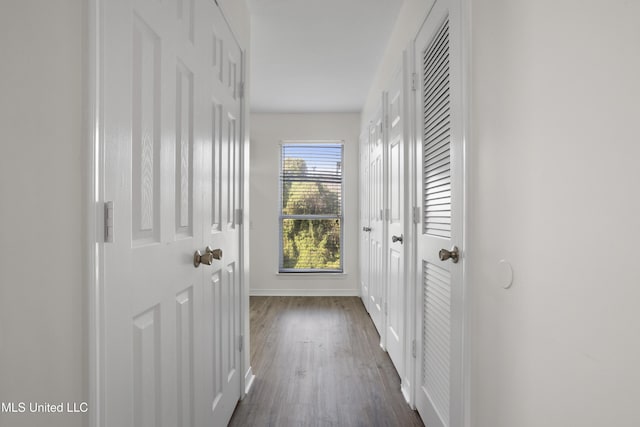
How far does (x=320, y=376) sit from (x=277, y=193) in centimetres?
294

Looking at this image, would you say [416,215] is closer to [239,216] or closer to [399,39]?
[239,216]

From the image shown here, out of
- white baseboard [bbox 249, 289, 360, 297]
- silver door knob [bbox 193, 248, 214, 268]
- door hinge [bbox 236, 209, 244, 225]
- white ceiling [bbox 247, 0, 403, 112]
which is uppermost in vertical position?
white ceiling [bbox 247, 0, 403, 112]

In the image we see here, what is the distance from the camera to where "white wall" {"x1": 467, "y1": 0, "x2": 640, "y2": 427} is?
0.65 metres

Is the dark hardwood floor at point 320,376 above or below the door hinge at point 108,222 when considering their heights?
below

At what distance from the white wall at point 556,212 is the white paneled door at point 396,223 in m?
1.10

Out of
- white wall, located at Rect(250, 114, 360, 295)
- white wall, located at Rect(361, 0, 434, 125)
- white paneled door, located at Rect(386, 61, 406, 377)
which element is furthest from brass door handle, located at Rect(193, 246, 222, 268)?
white wall, located at Rect(250, 114, 360, 295)

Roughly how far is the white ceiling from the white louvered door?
78cm

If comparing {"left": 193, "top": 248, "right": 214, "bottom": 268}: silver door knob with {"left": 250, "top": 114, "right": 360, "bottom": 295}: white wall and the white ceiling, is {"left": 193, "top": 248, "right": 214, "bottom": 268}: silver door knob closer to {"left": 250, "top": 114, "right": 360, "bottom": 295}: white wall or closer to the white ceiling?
the white ceiling

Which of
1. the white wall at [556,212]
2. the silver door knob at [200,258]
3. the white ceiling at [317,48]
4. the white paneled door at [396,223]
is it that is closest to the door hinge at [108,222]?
the silver door knob at [200,258]

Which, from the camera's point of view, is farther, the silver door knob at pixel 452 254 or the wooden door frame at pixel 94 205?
the silver door knob at pixel 452 254

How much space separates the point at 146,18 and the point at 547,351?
1.25m

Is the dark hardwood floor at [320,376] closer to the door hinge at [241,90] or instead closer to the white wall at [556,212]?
the white wall at [556,212]

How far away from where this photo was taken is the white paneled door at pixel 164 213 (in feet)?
2.66

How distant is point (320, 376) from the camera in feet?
8.09
